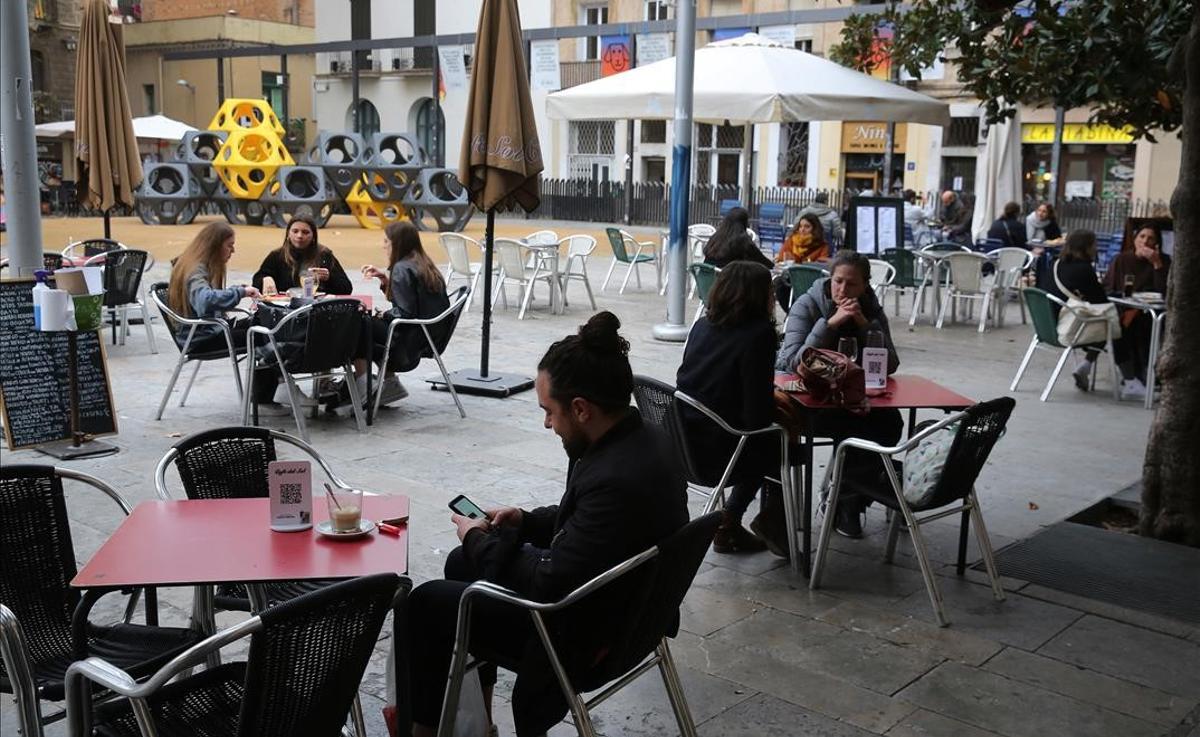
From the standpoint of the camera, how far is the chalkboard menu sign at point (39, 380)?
6.32 meters

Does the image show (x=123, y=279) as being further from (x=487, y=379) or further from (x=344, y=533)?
(x=344, y=533)

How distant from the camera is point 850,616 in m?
4.31

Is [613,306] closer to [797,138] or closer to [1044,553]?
[1044,553]

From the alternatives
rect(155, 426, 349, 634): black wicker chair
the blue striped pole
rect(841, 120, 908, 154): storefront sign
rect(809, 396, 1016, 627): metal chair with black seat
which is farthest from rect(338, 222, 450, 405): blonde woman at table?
rect(841, 120, 908, 154): storefront sign

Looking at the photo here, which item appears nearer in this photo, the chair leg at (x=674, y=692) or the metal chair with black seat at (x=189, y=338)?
the chair leg at (x=674, y=692)

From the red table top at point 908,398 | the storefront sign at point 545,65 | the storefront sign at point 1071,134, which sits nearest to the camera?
the red table top at point 908,398

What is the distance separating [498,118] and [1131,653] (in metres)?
4.94

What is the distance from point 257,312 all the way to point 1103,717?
500cm

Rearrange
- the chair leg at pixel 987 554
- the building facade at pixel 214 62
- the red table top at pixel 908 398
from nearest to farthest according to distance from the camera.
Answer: the chair leg at pixel 987 554
the red table top at pixel 908 398
the building facade at pixel 214 62

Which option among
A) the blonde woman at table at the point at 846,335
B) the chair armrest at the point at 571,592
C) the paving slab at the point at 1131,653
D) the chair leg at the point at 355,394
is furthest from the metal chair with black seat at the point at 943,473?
the chair leg at the point at 355,394

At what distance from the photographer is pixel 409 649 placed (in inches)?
115

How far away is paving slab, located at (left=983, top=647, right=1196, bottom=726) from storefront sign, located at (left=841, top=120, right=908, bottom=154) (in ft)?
85.8

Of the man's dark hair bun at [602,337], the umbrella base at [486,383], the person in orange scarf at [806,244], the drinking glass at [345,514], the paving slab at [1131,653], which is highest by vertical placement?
the man's dark hair bun at [602,337]

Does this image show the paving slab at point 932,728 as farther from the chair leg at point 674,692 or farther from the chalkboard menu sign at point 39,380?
the chalkboard menu sign at point 39,380
